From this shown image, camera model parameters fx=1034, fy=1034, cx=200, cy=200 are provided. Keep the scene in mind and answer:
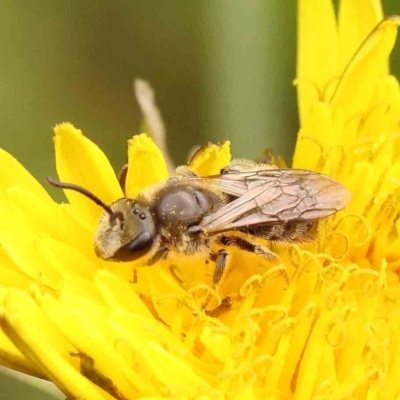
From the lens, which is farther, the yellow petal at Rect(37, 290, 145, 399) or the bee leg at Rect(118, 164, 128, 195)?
the bee leg at Rect(118, 164, 128, 195)

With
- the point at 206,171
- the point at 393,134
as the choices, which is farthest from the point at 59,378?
the point at 393,134

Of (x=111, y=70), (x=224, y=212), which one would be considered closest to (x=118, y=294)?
(x=224, y=212)

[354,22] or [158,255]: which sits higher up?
[354,22]

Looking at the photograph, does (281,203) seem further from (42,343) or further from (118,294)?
(42,343)

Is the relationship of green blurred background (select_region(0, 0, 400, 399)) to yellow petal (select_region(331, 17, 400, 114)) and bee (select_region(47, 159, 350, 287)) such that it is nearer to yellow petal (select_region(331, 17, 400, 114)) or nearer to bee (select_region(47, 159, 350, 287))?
yellow petal (select_region(331, 17, 400, 114))


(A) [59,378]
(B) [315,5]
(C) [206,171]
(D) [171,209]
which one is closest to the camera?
(A) [59,378]

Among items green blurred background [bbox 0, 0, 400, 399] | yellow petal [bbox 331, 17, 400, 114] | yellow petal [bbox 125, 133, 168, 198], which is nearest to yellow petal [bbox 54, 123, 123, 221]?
yellow petal [bbox 125, 133, 168, 198]

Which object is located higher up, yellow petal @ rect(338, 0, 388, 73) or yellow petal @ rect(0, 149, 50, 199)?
yellow petal @ rect(338, 0, 388, 73)

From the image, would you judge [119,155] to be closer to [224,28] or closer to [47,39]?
[47,39]
